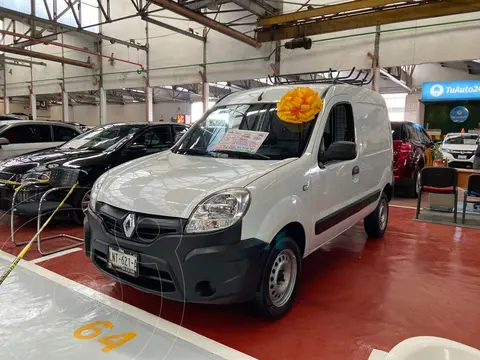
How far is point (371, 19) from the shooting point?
26.0ft

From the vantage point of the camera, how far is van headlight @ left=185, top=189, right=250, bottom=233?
207cm

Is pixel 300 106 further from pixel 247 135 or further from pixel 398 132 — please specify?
pixel 398 132

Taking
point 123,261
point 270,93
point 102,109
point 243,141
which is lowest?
point 123,261

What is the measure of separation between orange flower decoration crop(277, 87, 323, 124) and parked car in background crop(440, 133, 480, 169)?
9.20m

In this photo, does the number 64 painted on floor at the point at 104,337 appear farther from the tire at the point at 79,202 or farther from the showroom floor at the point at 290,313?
the tire at the point at 79,202

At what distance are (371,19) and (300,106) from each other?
632 cm

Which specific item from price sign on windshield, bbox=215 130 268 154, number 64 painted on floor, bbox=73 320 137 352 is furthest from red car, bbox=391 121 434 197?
number 64 painted on floor, bbox=73 320 137 352

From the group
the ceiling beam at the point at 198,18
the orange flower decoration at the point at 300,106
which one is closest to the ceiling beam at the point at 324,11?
the ceiling beam at the point at 198,18

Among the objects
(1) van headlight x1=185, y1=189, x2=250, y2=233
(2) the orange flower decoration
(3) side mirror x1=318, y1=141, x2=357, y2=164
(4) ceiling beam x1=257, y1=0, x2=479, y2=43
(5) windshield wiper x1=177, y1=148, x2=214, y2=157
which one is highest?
(4) ceiling beam x1=257, y1=0, x2=479, y2=43

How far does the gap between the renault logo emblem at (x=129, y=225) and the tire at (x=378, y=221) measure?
304 centimetres

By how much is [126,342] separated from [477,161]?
6170mm

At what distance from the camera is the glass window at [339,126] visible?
9.80 feet

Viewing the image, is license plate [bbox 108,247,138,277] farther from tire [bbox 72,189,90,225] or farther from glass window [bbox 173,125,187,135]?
glass window [bbox 173,125,187,135]

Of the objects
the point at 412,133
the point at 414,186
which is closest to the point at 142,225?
the point at 414,186
